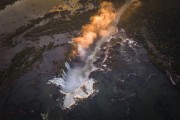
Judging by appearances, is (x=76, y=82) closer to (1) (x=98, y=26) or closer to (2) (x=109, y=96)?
(2) (x=109, y=96)

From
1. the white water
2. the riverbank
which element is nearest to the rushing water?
the white water

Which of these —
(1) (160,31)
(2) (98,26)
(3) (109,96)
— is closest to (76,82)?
(3) (109,96)

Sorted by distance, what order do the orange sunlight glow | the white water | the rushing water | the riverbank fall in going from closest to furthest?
the rushing water < the white water < the riverbank < the orange sunlight glow

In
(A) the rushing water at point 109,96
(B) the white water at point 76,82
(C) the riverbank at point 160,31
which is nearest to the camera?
(A) the rushing water at point 109,96

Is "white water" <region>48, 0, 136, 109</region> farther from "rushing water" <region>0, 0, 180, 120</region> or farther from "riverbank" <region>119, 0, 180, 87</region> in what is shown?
"riverbank" <region>119, 0, 180, 87</region>

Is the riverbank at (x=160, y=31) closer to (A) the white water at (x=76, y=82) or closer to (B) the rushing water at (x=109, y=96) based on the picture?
(B) the rushing water at (x=109, y=96)

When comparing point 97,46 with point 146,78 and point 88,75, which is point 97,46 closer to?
point 88,75

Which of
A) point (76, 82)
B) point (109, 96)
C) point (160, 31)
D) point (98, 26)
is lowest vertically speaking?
point (109, 96)

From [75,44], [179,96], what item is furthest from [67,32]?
[179,96]

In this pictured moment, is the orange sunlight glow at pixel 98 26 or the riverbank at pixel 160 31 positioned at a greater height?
the orange sunlight glow at pixel 98 26

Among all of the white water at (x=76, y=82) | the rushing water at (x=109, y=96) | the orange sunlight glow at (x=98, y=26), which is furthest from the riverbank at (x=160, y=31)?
the white water at (x=76, y=82)

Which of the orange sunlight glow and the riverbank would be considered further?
the orange sunlight glow
